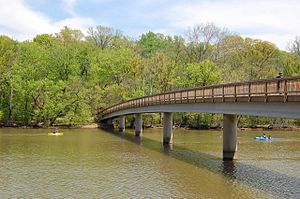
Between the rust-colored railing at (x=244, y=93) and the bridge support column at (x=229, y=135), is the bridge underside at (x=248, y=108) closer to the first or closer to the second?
the rust-colored railing at (x=244, y=93)

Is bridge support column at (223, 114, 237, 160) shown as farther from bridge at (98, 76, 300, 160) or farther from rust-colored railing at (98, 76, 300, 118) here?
rust-colored railing at (98, 76, 300, 118)

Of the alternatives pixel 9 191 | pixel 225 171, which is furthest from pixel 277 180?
pixel 9 191

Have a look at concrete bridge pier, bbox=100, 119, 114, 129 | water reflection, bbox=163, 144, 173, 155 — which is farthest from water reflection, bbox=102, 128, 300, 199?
concrete bridge pier, bbox=100, 119, 114, 129

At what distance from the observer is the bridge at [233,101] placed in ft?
76.9

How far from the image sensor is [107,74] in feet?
285

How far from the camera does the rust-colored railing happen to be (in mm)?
23219

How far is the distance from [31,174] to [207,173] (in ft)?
37.0

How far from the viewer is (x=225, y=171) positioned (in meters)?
28.7

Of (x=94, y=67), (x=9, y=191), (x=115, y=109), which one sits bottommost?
(x=9, y=191)

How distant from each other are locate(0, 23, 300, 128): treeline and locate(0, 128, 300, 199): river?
1358 inches

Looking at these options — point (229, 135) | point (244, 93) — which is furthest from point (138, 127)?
point (244, 93)

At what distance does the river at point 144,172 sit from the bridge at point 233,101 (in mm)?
3508

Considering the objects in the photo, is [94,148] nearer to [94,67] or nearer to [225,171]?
[225,171]

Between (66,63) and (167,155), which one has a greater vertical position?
(66,63)
